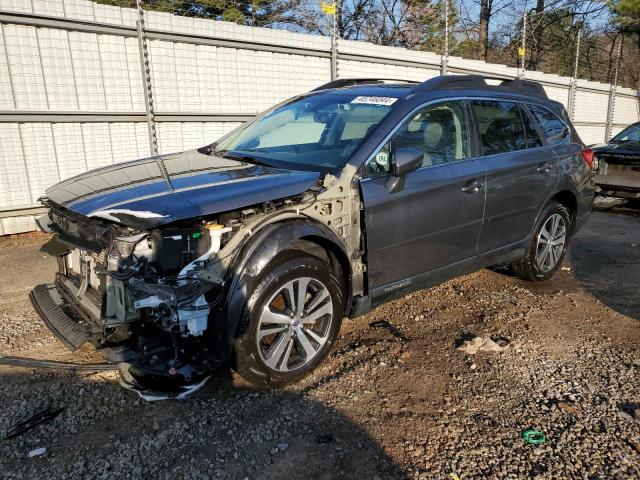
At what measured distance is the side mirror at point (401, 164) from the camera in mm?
3373

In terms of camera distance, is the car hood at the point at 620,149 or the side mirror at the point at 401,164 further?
the car hood at the point at 620,149

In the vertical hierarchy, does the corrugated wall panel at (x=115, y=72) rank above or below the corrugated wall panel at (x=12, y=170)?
above

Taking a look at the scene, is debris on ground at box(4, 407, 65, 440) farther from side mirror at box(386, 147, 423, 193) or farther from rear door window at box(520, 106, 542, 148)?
rear door window at box(520, 106, 542, 148)

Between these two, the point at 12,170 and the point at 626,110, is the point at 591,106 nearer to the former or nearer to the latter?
the point at 626,110

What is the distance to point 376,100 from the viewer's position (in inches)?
152


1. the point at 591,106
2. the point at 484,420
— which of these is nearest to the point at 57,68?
the point at 484,420

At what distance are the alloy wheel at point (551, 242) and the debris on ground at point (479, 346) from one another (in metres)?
1.56

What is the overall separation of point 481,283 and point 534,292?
0.50 meters

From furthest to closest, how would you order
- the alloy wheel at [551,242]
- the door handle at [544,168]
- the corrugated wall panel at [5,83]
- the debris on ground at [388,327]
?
the corrugated wall panel at [5,83], the alloy wheel at [551,242], the door handle at [544,168], the debris on ground at [388,327]

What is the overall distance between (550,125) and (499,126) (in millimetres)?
937

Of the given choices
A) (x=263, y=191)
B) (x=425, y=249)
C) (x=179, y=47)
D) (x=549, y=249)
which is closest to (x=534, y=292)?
(x=549, y=249)

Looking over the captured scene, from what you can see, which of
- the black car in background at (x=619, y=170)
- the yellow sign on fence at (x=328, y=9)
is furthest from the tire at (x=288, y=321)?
the black car in background at (x=619, y=170)

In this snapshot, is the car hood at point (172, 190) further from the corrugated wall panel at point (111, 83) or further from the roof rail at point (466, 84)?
the corrugated wall panel at point (111, 83)

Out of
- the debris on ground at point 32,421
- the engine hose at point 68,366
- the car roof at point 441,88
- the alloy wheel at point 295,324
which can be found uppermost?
the car roof at point 441,88
